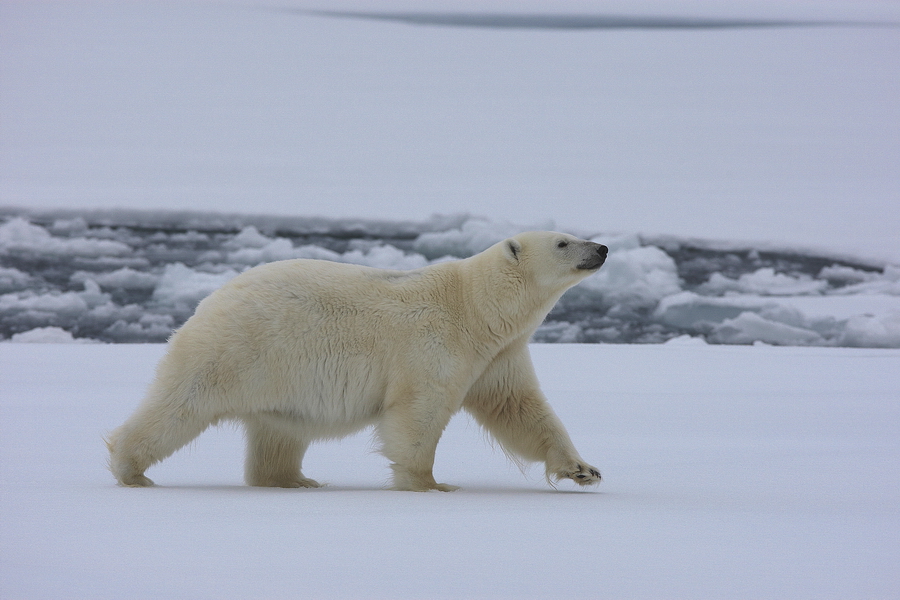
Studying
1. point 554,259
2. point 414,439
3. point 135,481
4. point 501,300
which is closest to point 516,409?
point 501,300

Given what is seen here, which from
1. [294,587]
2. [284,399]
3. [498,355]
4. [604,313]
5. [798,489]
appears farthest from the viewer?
[604,313]

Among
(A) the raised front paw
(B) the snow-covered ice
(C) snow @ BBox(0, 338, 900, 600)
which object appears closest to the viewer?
(C) snow @ BBox(0, 338, 900, 600)

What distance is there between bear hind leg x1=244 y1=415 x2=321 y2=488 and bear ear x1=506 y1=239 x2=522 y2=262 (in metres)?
1.39

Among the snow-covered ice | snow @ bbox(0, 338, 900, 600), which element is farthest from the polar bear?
the snow-covered ice

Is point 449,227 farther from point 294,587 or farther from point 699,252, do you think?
point 294,587

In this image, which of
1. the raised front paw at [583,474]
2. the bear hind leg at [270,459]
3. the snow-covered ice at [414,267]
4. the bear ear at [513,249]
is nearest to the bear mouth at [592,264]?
the bear ear at [513,249]

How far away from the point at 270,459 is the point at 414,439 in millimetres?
838

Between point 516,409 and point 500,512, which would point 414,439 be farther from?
point 500,512

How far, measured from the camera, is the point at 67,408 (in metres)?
5.67

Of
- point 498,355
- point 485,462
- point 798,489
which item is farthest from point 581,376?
point 798,489

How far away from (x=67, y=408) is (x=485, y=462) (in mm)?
2696

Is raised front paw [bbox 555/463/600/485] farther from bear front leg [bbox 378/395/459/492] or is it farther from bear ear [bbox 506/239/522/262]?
bear ear [bbox 506/239/522/262]

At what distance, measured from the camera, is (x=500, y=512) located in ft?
10.8

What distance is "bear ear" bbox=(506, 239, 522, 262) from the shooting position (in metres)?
4.57
